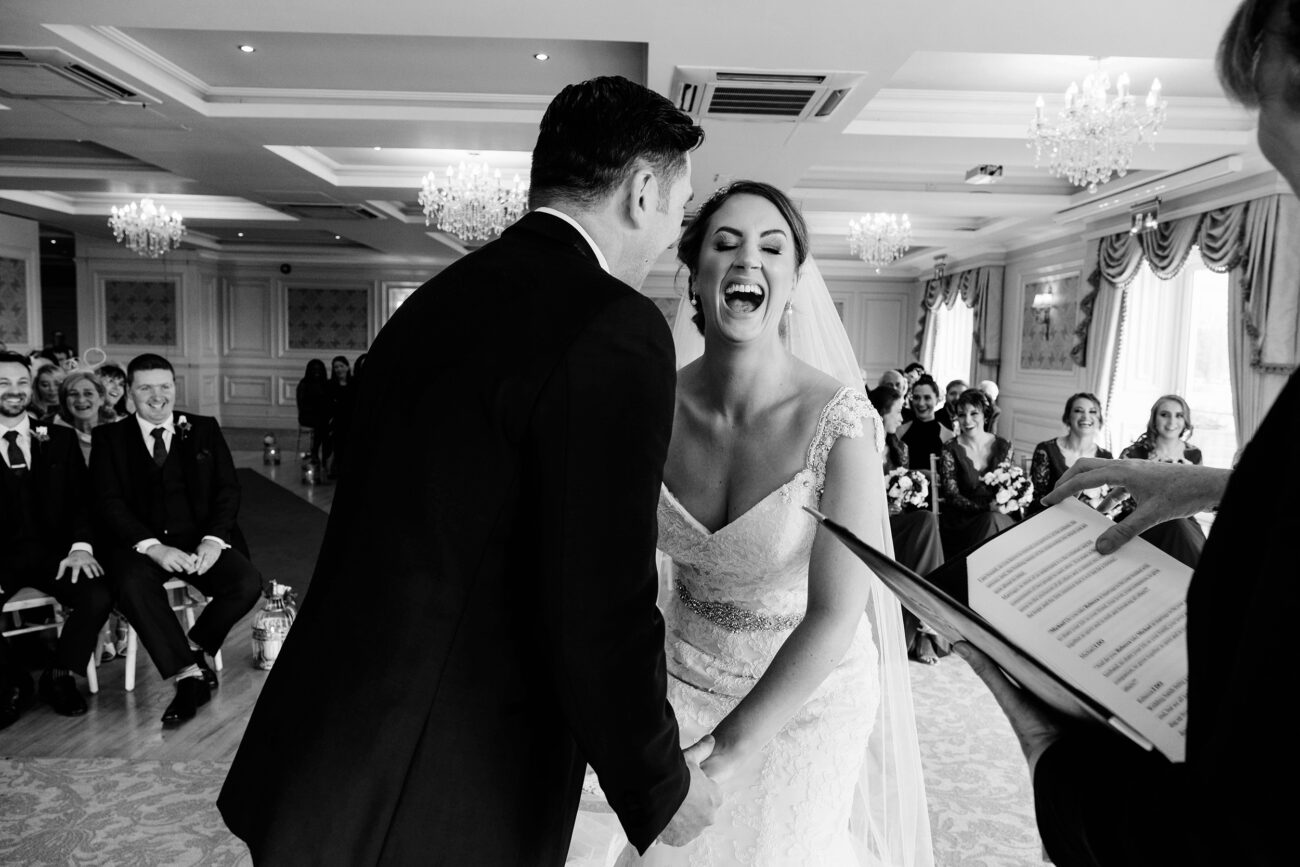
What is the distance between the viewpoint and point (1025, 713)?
0.88 meters

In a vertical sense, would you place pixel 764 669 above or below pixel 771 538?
below

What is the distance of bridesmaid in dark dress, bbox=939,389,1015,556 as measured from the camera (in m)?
5.68

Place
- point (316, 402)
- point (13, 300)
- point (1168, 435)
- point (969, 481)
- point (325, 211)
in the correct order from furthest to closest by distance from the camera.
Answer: point (13, 300) → point (316, 402) → point (325, 211) → point (1168, 435) → point (969, 481)

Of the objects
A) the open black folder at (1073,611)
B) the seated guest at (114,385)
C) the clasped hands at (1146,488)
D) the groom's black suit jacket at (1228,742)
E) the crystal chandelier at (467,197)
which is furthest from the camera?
the crystal chandelier at (467,197)

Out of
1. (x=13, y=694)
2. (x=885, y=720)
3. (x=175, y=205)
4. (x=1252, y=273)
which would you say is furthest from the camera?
(x=175, y=205)

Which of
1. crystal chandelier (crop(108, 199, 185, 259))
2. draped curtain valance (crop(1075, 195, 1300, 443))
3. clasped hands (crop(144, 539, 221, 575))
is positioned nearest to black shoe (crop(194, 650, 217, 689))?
clasped hands (crop(144, 539, 221, 575))

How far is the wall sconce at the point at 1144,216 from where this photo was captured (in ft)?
29.4

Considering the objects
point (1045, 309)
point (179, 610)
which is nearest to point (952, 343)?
point (1045, 309)

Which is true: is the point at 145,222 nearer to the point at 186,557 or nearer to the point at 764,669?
the point at 186,557

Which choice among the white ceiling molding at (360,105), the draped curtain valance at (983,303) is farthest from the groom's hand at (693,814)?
the draped curtain valance at (983,303)

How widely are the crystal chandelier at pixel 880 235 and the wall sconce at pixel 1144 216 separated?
7.54ft

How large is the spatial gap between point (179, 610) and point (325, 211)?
25.0ft

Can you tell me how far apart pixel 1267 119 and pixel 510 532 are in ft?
2.91

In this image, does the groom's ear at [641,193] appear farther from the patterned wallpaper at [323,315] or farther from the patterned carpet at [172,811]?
the patterned wallpaper at [323,315]
